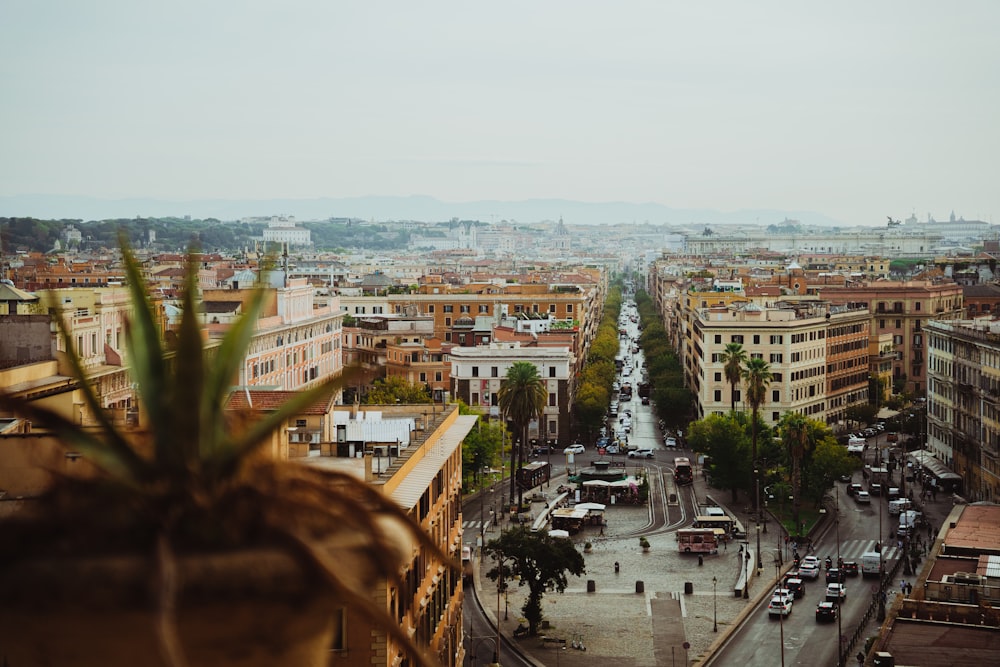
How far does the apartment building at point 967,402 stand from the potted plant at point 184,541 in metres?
69.1

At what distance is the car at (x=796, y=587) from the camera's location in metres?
53.8

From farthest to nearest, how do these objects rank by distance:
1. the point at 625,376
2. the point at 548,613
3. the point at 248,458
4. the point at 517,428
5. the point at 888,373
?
1. the point at 625,376
2. the point at 888,373
3. the point at 517,428
4. the point at 548,613
5. the point at 248,458

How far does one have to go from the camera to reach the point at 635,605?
5169cm

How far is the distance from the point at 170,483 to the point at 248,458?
0.66ft

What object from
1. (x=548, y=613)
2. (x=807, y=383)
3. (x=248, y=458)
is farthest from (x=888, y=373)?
(x=248, y=458)

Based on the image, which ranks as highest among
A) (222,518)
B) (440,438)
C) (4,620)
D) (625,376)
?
(222,518)

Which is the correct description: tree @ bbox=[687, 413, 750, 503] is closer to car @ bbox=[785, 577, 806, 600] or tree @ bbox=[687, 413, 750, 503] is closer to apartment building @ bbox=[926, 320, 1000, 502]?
apartment building @ bbox=[926, 320, 1000, 502]

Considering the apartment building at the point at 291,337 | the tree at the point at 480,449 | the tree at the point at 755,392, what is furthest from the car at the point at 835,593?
the apartment building at the point at 291,337

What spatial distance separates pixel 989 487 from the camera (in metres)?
70.4

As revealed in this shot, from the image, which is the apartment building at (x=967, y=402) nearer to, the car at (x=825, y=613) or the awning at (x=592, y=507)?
the awning at (x=592, y=507)

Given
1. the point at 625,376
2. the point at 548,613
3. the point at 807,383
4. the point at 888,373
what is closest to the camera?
the point at 548,613

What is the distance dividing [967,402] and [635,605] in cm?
3246

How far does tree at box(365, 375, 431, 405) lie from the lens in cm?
8281

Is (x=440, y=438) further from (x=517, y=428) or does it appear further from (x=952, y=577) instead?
(x=517, y=428)
